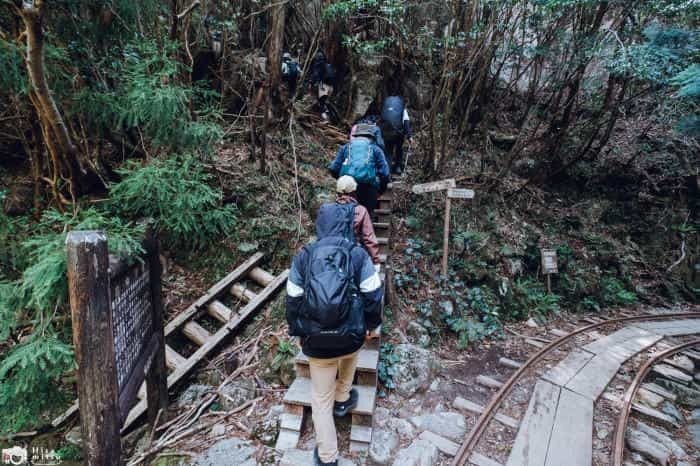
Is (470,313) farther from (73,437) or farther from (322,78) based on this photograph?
(322,78)

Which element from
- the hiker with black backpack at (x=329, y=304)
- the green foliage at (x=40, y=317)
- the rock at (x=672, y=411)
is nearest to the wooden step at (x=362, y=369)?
the hiker with black backpack at (x=329, y=304)

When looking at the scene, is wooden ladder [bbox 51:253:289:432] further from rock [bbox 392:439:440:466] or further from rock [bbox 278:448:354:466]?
rock [bbox 392:439:440:466]

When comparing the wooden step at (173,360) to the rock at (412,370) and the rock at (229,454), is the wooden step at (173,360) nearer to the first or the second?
the rock at (229,454)

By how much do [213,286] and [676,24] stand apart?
11.2 m

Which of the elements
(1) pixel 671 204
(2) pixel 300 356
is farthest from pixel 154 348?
(1) pixel 671 204

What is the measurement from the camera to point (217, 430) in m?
3.51

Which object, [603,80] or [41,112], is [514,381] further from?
[603,80]

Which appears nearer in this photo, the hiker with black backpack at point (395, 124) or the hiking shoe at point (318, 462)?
the hiking shoe at point (318, 462)

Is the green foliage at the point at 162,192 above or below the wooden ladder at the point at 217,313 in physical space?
above

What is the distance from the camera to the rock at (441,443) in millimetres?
3474

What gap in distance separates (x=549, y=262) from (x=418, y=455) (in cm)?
620

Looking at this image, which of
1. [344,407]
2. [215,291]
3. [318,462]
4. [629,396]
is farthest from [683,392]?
[215,291]

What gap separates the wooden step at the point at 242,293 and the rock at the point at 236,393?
4.08 ft

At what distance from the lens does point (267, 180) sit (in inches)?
245
